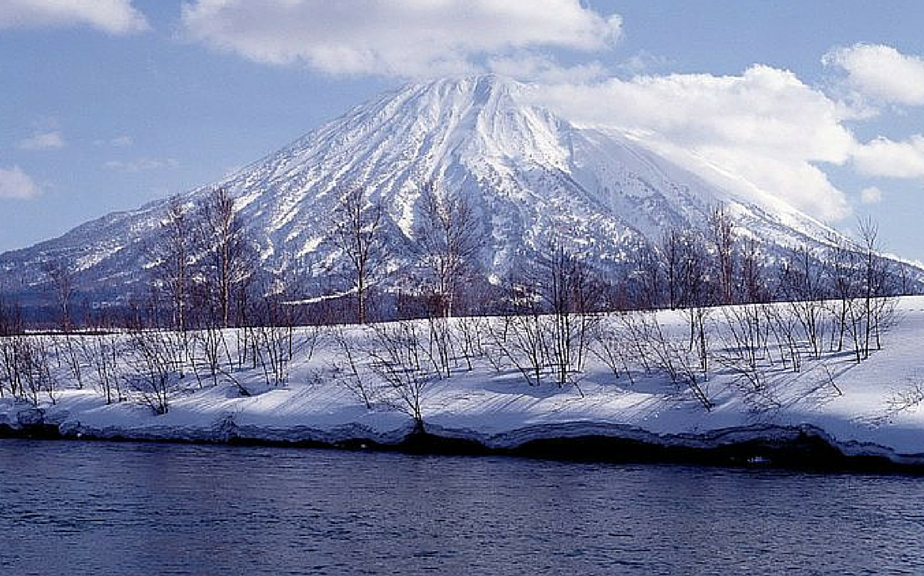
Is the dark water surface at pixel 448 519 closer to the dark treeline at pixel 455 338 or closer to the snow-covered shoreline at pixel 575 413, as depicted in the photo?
the snow-covered shoreline at pixel 575 413

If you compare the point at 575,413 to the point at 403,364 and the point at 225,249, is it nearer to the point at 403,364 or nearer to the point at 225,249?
the point at 403,364

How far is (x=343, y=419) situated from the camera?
102 feet

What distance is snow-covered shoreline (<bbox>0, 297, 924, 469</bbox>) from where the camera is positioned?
84.8 feet

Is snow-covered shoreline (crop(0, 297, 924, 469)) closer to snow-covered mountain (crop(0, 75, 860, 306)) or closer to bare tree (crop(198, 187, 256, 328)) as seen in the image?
bare tree (crop(198, 187, 256, 328))

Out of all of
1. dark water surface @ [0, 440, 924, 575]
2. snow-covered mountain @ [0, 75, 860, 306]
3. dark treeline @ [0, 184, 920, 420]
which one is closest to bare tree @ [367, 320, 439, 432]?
dark treeline @ [0, 184, 920, 420]

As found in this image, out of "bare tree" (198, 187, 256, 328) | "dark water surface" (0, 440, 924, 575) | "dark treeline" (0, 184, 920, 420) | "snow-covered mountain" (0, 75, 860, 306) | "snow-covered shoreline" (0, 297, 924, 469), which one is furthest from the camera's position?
"snow-covered mountain" (0, 75, 860, 306)

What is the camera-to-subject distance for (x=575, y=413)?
28.8 m

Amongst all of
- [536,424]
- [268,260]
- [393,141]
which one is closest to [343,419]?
[536,424]

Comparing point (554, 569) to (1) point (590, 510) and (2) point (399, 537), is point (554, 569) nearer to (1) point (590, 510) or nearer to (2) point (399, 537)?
(2) point (399, 537)

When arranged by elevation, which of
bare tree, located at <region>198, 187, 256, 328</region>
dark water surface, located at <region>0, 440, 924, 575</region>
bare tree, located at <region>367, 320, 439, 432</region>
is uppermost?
bare tree, located at <region>198, 187, 256, 328</region>

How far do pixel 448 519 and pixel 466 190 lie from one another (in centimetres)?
13394

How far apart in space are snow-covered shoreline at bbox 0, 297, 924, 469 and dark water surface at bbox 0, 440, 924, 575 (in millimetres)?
1949

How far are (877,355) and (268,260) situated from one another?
4199 inches

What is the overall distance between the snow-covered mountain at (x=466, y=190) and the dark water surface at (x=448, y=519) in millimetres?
97496
